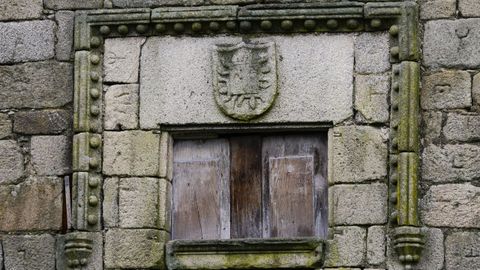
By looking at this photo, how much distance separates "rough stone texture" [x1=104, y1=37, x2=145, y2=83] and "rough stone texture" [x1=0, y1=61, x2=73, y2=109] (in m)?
0.28

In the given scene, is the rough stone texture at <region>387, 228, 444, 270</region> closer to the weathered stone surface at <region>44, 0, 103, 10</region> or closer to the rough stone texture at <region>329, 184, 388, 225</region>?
the rough stone texture at <region>329, 184, 388, 225</region>

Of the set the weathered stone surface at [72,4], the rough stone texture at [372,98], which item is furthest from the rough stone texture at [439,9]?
the weathered stone surface at [72,4]

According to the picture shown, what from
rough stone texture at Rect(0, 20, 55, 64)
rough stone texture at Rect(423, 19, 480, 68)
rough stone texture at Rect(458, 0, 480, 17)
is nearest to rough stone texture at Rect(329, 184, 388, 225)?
rough stone texture at Rect(423, 19, 480, 68)

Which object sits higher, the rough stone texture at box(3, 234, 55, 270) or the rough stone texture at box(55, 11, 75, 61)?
the rough stone texture at box(55, 11, 75, 61)

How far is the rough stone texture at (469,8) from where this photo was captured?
1091cm

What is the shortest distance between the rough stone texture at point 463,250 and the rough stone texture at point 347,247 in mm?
566

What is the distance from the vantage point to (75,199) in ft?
36.0

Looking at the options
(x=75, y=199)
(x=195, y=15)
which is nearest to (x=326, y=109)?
(x=195, y=15)

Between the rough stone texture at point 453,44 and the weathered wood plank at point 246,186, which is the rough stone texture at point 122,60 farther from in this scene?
the rough stone texture at point 453,44

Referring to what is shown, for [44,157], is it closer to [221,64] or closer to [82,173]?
[82,173]

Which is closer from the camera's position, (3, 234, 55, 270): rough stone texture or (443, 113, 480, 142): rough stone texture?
(443, 113, 480, 142): rough stone texture

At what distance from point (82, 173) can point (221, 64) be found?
1.21 metres

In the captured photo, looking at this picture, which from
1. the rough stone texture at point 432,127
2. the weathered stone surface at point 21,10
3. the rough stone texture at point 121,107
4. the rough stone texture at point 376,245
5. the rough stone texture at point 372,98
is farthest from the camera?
the weathered stone surface at point 21,10

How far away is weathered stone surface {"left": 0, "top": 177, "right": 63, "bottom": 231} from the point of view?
36.3 ft
